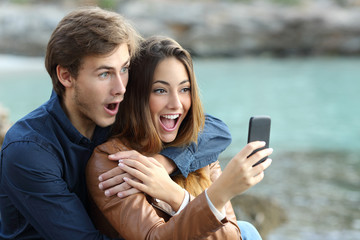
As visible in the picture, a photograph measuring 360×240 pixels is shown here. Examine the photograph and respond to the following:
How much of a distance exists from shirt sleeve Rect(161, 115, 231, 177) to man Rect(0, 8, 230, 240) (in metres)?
0.01

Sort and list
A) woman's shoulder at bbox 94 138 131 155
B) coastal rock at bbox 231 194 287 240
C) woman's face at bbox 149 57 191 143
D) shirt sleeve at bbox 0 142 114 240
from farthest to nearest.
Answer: coastal rock at bbox 231 194 287 240 < woman's face at bbox 149 57 191 143 < woman's shoulder at bbox 94 138 131 155 < shirt sleeve at bbox 0 142 114 240

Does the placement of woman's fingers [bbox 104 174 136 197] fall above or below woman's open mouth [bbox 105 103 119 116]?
below

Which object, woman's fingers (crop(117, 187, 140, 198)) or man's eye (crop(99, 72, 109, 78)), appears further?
man's eye (crop(99, 72, 109, 78))

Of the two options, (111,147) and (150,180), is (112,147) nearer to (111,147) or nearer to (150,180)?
(111,147)

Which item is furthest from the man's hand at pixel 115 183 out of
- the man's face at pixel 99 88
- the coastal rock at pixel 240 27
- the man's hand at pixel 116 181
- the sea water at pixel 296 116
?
the coastal rock at pixel 240 27

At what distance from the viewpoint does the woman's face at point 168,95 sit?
218cm

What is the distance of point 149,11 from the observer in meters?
23.4

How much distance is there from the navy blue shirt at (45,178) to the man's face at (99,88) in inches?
3.3

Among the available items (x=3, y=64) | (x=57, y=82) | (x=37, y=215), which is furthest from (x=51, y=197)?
(x=3, y=64)

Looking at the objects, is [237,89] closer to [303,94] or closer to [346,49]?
[303,94]

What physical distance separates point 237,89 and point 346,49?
1064 cm

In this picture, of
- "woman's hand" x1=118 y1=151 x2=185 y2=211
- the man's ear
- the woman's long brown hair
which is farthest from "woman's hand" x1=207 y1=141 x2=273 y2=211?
the man's ear

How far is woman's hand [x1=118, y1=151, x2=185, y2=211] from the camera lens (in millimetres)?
1949

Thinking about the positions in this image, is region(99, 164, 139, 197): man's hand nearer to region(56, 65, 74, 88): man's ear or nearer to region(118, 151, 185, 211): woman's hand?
region(118, 151, 185, 211): woman's hand
